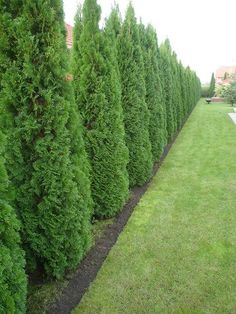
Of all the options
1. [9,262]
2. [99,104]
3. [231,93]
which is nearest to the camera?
[9,262]

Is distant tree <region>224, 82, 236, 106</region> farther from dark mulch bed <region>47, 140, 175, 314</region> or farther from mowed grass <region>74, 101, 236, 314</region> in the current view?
dark mulch bed <region>47, 140, 175, 314</region>

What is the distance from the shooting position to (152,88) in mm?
8938

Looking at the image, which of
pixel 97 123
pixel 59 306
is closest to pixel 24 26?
pixel 97 123

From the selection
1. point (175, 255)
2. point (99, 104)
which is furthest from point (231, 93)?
point (175, 255)

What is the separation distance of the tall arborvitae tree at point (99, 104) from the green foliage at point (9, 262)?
300 centimetres

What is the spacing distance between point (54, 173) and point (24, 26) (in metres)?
1.65

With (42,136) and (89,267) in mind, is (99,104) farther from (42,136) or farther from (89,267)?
(89,267)

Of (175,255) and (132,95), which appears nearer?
(175,255)

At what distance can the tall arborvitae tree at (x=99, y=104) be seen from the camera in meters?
5.27

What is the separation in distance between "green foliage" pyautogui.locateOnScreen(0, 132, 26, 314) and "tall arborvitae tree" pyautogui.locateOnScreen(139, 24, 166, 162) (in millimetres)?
6852

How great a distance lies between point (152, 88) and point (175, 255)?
5.62 m

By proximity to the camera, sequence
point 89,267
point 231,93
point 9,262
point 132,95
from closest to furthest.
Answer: point 9,262 → point 89,267 → point 132,95 → point 231,93

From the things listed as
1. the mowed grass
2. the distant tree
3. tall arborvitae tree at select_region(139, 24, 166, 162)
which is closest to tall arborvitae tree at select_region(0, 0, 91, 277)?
the mowed grass

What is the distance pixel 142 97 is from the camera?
7703 millimetres
